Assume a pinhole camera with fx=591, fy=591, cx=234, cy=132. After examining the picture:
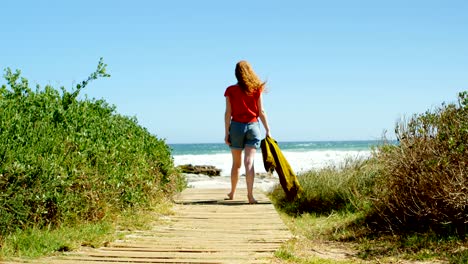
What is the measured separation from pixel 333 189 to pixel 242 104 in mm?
2310

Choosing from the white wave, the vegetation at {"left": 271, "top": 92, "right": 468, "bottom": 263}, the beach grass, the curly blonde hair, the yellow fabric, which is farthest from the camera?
the white wave

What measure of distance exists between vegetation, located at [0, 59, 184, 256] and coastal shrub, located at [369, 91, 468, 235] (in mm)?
3503

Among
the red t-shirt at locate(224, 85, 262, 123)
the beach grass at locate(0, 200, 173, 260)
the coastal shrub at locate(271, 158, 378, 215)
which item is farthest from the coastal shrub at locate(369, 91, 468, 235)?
the beach grass at locate(0, 200, 173, 260)

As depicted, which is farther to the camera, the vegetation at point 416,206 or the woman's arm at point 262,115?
the woman's arm at point 262,115

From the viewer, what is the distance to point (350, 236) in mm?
7773

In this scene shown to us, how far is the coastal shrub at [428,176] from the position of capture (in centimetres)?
677

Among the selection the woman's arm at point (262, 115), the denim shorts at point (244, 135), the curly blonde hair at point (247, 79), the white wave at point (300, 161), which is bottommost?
the white wave at point (300, 161)

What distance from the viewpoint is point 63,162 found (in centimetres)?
675

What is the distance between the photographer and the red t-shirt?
32.9 ft

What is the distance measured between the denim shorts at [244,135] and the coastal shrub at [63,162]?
1.49 metres

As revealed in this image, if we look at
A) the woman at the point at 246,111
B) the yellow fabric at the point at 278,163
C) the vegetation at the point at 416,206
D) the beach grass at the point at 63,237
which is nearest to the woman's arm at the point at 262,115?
the woman at the point at 246,111

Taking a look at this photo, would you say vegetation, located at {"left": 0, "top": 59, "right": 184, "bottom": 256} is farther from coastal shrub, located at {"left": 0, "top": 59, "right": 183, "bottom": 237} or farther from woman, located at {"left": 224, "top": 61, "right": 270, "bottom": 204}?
woman, located at {"left": 224, "top": 61, "right": 270, "bottom": 204}

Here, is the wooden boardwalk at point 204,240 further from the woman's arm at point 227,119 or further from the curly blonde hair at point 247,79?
the curly blonde hair at point 247,79

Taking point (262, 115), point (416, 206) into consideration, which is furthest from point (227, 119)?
point (416, 206)
